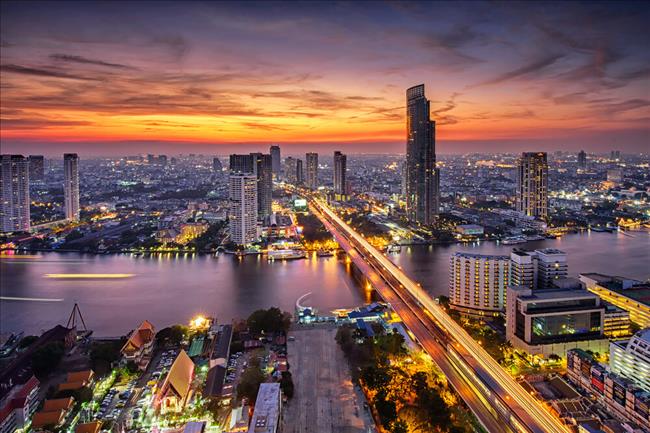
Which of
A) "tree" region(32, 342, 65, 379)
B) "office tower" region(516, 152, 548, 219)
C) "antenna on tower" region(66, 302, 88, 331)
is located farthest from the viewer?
"office tower" region(516, 152, 548, 219)

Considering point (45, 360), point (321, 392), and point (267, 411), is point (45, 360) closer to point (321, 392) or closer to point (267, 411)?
point (267, 411)

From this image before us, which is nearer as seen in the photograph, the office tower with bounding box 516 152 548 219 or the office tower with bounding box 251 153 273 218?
the office tower with bounding box 516 152 548 219

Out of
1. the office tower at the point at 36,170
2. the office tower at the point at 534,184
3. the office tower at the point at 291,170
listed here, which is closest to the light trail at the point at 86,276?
the office tower at the point at 534,184

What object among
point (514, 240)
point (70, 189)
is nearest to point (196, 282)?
point (514, 240)

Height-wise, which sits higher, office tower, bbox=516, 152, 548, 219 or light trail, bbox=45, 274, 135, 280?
office tower, bbox=516, 152, 548, 219

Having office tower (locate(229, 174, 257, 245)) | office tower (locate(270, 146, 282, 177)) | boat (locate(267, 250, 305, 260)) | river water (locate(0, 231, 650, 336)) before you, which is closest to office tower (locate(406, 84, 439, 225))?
river water (locate(0, 231, 650, 336))

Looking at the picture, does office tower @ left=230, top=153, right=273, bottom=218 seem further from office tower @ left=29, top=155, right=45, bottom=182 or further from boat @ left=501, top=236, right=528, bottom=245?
office tower @ left=29, top=155, right=45, bottom=182
